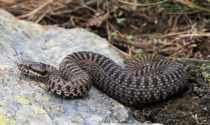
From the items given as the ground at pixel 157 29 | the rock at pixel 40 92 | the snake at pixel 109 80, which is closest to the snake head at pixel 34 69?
the snake at pixel 109 80

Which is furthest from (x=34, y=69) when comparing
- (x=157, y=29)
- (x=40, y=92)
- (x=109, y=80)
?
(x=157, y=29)

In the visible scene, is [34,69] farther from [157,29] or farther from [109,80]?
[157,29]

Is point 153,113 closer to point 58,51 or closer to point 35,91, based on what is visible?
point 35,91

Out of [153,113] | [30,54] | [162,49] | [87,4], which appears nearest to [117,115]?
[153,113]

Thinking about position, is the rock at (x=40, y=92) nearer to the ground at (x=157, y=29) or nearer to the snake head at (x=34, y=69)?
the snake head at (x=34, y=69)

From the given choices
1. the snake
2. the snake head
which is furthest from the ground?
the snake head
